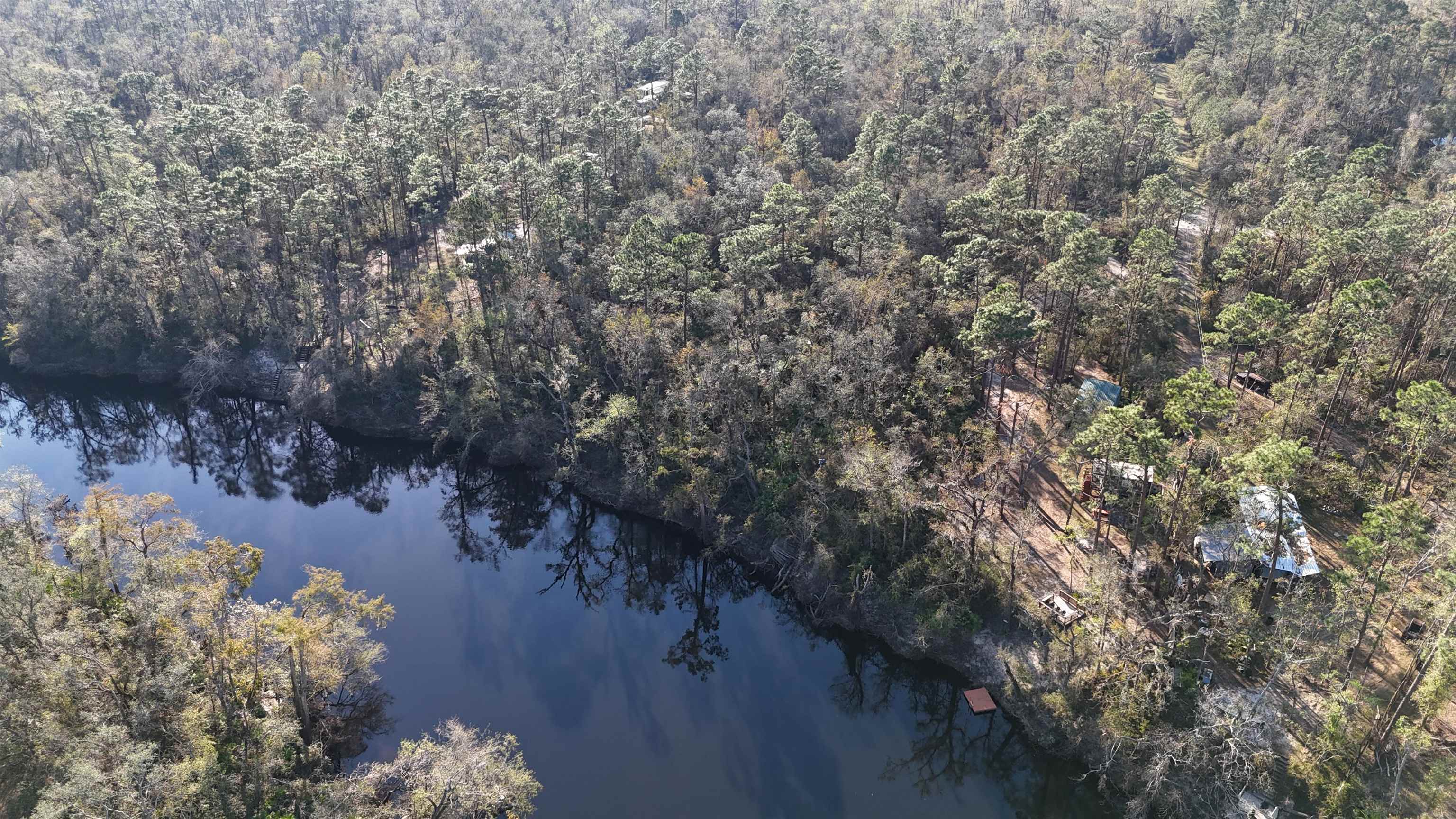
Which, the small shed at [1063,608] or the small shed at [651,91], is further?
the small shed at [651,91]

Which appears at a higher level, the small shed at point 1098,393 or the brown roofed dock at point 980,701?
the small shed at point 1098,393

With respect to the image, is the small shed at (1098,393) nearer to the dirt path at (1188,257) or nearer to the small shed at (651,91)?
the dirt path at (1188,257)

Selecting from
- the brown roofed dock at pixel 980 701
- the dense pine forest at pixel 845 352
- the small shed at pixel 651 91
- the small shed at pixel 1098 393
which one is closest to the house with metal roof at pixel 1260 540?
the dense pine forest at pixel 845 352

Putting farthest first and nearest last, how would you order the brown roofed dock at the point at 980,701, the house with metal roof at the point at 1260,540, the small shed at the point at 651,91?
the small shed at the point at 651,91 → the brown roofed dock at the point at 980,701 → the house with metal roof at the point at 1260,540

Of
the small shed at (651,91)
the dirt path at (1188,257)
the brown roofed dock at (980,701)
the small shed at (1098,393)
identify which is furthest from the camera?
the small shed at (651,91)

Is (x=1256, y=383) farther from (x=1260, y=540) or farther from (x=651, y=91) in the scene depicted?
(x=651, y=91)

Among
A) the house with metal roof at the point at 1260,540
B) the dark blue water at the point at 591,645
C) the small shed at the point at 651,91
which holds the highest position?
the small shed at the point at 651,91

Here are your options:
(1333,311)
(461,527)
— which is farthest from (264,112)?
(1333,311)
